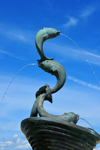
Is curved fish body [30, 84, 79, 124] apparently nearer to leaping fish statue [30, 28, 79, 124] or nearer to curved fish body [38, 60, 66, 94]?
leaping fish statue [30, 28, 79, 124]

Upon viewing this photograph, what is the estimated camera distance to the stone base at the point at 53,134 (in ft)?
40.2

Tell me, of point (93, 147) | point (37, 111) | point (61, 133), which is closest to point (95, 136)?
point (93, 147)

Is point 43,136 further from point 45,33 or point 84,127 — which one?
point 45,33

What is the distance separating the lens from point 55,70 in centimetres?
1505

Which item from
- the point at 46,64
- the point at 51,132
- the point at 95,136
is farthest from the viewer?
the point at 46,64

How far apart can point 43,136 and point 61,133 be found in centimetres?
83

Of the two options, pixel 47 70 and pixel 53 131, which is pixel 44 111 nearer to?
pixel 53 131

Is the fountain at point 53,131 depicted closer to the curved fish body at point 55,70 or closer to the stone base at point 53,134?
the stone base at point 53,134

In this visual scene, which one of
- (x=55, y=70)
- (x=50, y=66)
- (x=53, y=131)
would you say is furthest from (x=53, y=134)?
(x=50, y=66)

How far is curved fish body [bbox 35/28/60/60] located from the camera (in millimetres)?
15164

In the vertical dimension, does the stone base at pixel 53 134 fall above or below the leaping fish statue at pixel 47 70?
below

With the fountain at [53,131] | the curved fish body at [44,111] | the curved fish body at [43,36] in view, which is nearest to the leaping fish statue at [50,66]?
the curved fish body at [43,36]

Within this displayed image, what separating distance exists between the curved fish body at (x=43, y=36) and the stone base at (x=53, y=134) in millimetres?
4269

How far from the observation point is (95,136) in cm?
1353
